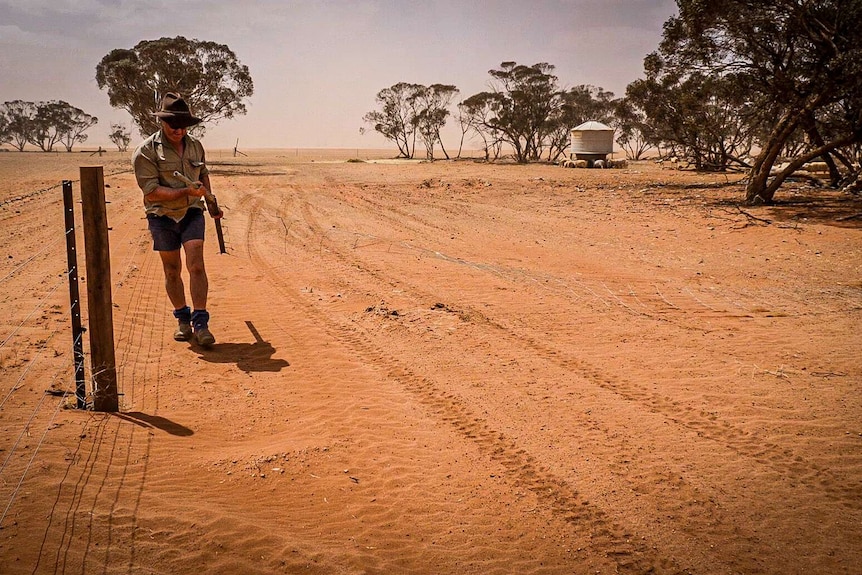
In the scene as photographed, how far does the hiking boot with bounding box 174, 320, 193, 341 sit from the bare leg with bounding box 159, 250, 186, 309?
20cm

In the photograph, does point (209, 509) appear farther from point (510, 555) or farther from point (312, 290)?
point (312, 290)

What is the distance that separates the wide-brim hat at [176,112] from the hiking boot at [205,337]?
190cm

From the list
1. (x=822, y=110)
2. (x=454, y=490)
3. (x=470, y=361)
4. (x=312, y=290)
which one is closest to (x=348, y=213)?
(x=312, y=290)

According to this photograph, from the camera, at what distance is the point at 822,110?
16.6 meters

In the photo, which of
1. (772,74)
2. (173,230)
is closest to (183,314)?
(173,230)

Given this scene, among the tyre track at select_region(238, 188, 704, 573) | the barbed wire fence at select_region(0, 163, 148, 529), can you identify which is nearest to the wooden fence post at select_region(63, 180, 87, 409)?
the barbed wire fence at select_region(0, 163, 148, 529)

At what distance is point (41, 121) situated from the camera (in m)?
80.3

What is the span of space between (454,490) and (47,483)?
7.53 feet

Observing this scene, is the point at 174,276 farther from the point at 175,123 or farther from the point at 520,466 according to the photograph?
the point at 520,466

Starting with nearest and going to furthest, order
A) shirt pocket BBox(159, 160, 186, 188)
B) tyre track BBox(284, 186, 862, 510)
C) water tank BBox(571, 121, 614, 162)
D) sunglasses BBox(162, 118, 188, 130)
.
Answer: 1. tyre track BBox(284, 186, 862, 510)
2. sunglasses BBox(162, 118, 188, 130)
3. shirt pocket BBox(159, 160, 186, 188)
4. water tank BBox(571, 121, 614, 162)

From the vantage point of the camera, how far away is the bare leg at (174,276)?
18.1 feet

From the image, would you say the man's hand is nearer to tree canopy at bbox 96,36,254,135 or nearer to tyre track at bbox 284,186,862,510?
tyre track at bbox 284,186,862,510

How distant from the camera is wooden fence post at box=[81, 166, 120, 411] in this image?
4.16 m

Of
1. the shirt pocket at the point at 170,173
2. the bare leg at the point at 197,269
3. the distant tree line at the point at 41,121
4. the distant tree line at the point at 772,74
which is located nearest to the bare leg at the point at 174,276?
the bare leg at the point at 197,269
